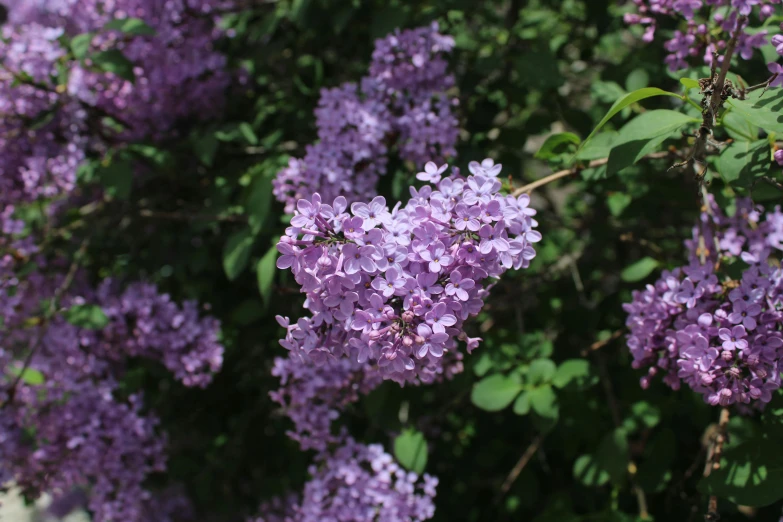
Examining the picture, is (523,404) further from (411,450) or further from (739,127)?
(739,127)

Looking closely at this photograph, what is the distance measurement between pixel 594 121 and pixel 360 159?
1.06 meters

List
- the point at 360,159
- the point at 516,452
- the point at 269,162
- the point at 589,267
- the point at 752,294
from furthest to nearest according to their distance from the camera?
1. the point at 516,452
2. the point at 589,267
3. the point at 269,162
4. the point at 360,159
5. the point at 752,294

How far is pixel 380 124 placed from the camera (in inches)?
85.9

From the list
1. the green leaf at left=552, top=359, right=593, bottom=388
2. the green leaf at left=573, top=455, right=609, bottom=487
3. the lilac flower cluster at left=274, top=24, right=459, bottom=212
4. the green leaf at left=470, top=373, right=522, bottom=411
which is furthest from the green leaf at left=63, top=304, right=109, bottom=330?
the green leaf at left=573, top=455, right=609, bottom=487

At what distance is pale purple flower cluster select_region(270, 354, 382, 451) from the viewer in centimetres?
220

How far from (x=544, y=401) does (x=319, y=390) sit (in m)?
0.75

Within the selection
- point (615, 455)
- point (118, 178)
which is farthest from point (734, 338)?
point (118, 178)

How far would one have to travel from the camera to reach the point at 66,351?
2650mm

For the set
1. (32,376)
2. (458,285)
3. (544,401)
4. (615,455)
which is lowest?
(32,376)

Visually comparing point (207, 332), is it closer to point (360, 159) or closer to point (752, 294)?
point (360, 159)

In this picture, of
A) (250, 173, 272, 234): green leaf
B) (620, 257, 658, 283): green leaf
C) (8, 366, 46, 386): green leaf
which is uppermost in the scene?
(250, 173, 272, 234): green leaf

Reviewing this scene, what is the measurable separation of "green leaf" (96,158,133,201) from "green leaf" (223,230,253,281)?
513 millimetres

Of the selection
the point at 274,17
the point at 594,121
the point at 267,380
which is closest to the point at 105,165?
the point at 274,17

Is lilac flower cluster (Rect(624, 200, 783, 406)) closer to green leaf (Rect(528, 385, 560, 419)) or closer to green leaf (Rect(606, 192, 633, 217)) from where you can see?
green leaf (Rect(528, 385, 560, 419))
